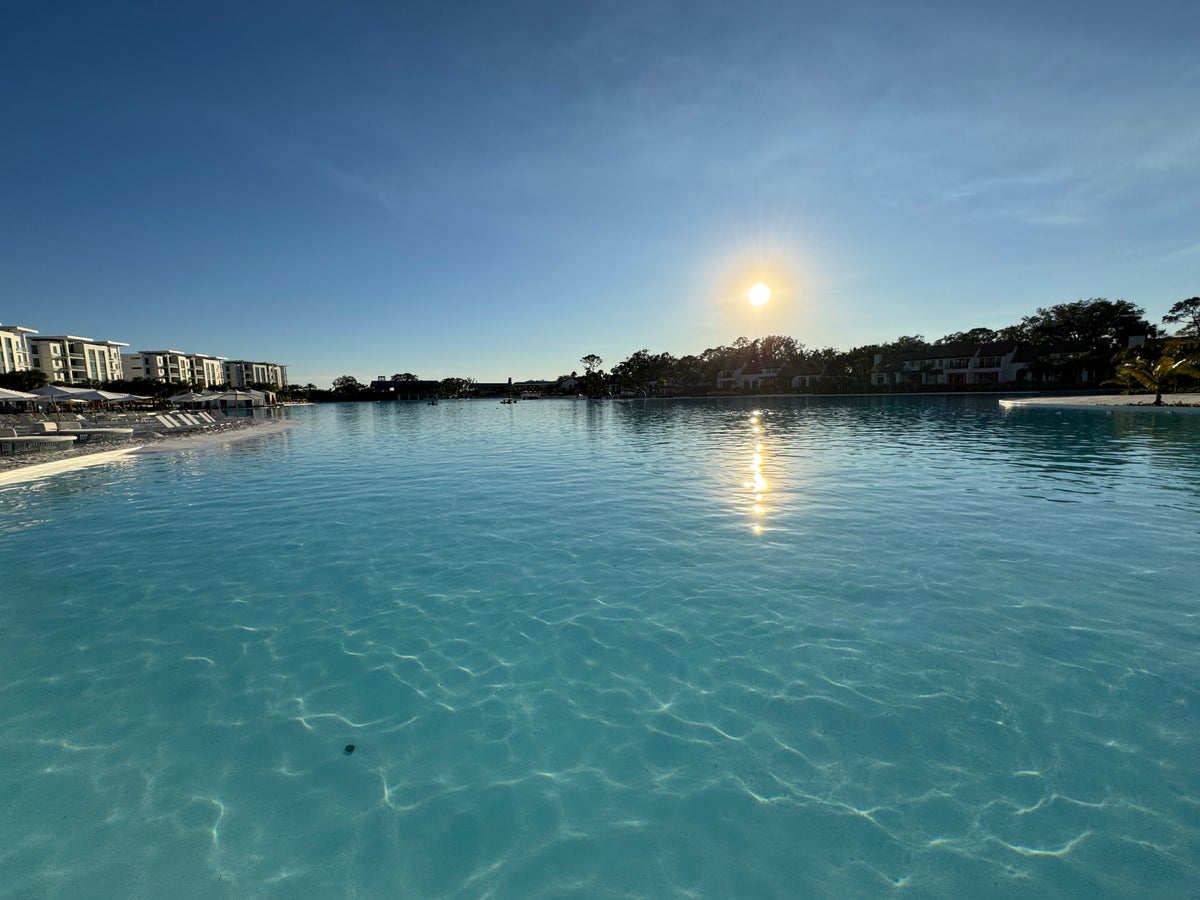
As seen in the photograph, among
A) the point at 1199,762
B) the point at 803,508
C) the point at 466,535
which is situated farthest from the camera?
the point at 803,508

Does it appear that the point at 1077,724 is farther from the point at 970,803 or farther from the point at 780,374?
the point at 780,374

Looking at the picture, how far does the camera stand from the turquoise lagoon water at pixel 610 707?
3148 mm

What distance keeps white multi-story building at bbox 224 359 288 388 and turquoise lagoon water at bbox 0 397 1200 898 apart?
A: 152m

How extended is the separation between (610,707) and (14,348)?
113000 mm

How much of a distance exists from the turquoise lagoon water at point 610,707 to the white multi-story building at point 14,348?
321 feet

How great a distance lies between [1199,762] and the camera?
3.71 metres

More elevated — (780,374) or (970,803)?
(780,374)

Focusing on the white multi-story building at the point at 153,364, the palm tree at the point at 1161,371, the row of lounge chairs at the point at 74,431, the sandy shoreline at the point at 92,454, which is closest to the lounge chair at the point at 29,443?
the row of lounge chairs at the point at 74,431

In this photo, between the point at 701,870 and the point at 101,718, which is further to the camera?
the point at 101,718

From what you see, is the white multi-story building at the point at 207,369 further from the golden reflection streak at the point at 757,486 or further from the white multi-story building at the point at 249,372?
the golden reflection streak at the point at 757,486

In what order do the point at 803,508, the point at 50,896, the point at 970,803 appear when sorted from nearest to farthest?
the point at 50,896, the point at 970,803, the point at 803,508

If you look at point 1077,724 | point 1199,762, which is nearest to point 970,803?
point 1077,724

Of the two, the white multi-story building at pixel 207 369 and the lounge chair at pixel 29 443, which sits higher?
the white multi-story building at pixel 207 369

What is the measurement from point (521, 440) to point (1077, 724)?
23.9 meters
